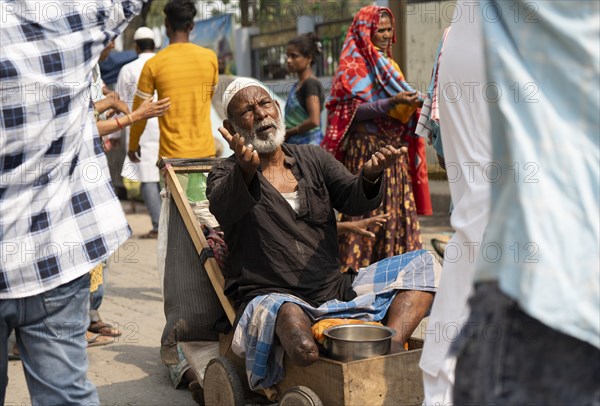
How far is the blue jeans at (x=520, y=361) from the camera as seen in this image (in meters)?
1.93

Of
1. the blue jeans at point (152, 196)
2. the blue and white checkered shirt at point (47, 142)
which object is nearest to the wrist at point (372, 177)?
the blue and white checkered shirt at point (47, 142)

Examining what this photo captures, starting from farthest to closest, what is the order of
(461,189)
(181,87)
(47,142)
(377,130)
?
Answer: (181,87), (377,130), (461,189), (47,142)

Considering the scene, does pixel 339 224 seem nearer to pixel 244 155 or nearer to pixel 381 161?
pixel 381 161

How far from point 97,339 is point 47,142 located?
3312 mm

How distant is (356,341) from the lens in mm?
3445

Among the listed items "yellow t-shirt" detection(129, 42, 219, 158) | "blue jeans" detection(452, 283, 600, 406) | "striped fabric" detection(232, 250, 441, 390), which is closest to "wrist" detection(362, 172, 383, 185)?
"striped fabric" detection(232, 250, 441, 390)

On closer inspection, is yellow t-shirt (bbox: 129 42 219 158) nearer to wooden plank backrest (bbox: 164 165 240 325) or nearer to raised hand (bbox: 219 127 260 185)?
wooden plank backrest (bbox: 164 165 240 325)

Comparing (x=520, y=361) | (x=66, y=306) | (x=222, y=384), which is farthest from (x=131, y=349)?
(x=520, y=361)

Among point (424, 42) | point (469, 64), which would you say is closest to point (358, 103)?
point (469, 64)

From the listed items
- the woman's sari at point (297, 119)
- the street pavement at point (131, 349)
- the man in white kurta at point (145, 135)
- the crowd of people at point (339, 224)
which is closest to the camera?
the crowd of people at point (339, 224)

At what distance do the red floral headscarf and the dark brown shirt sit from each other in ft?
6.32

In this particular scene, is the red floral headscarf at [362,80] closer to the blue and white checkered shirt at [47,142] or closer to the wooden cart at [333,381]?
the wooden cart at [333,381]

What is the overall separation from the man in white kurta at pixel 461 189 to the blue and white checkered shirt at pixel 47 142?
3.50 feet

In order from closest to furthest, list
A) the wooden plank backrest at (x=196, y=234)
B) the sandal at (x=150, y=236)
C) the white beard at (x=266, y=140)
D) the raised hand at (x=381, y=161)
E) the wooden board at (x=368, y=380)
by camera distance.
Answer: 1. the wooden board at (x=368, y=380)
2. the raised hand at (x=381, y=161)
3. the wooden plank backrest at (x=196, y=234)
4. the white beard at (x=266, y=140)
5. the sandal at (x=150, y=236)
